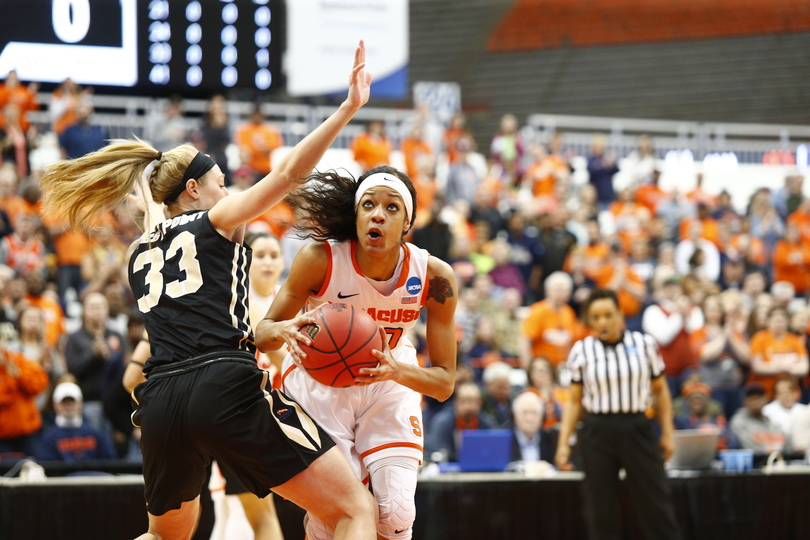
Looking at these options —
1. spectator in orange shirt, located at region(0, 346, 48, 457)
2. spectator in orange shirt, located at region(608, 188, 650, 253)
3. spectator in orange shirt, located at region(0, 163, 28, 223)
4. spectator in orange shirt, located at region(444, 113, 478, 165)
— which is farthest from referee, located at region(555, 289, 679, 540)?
spectator in orange shirt, located at region(444, 113, 478, 165)

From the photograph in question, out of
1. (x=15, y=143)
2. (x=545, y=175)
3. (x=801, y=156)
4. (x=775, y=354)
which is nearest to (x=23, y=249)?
(x=15, y=143)

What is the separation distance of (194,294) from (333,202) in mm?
827

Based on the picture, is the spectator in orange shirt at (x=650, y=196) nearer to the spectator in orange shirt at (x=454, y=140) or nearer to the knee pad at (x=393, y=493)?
the spectator in orange shirt at (x=454, y=140)

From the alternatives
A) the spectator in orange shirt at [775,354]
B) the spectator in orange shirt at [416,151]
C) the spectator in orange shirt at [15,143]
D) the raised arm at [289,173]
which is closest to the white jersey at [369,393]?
the raised arm at [289,173]

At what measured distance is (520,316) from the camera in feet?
38.4

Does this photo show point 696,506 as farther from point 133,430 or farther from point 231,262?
point 231,262

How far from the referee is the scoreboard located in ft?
18.8

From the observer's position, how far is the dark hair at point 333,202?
4434 mm

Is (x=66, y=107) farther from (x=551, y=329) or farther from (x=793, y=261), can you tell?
(x=793, y=261)

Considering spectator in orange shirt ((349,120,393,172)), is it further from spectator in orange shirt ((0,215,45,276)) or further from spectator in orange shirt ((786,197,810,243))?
spectator in orange shirt ((786,197,810,243))

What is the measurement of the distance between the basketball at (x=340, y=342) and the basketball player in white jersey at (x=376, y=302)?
33cm

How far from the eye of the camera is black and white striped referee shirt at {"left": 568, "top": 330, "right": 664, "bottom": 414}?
7.11 metres

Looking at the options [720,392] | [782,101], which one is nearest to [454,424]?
[720,392]

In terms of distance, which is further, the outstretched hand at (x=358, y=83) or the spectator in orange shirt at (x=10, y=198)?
the spectator in orange shirt at (x=10, y=198)
